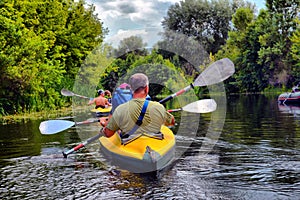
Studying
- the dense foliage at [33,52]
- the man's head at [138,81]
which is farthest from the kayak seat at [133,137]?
the dense foliage at [33,52]

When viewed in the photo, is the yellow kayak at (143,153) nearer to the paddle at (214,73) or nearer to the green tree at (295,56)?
the paddle at (214,73)

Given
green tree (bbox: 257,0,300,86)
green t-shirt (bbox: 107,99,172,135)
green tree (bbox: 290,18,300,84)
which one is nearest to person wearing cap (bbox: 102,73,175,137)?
green t-shirt (bbox: 107,99,172,135)

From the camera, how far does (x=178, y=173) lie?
6371mm

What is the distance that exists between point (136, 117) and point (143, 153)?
588 millimetres

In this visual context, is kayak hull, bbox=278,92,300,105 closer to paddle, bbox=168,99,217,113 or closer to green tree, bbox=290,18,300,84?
paddle, bbox=168,99,217,113

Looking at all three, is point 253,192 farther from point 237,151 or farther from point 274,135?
point 274,135

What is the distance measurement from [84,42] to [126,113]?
22.0m

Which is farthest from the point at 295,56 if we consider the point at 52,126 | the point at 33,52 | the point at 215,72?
the point at 52,126

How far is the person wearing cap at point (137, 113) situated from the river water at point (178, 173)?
70 cm

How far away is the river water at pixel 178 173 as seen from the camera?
5386 millimetres

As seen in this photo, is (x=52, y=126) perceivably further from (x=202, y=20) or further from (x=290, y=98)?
(x=202, y=20)

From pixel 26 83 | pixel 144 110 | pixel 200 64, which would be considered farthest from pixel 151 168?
pixel 200 64

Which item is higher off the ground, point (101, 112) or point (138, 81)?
point (138, 81)

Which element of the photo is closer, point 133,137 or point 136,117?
point 136,117
